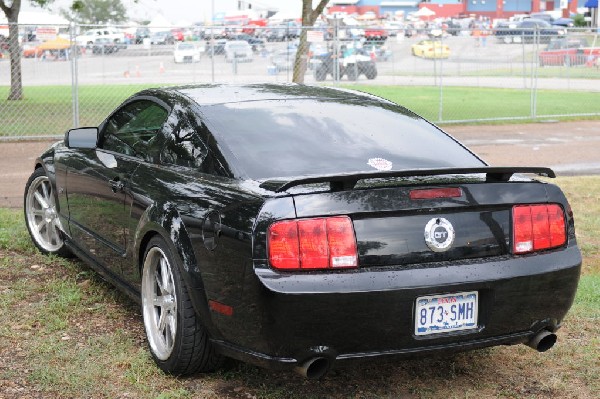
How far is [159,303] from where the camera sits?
4746mm

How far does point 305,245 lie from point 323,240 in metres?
0.08

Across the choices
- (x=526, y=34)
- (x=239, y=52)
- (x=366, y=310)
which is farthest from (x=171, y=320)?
(x=526, y=34)

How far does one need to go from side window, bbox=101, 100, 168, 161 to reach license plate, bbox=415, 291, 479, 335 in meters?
1.91

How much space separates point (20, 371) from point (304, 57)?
526 inches

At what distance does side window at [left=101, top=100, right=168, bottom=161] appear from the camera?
5.28m

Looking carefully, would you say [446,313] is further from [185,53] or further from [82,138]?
[185,53]

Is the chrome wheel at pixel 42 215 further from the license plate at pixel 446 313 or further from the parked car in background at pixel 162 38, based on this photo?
the parked car in background at pixel 162 38

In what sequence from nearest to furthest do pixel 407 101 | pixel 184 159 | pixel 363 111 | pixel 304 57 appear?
pixel 184 159 < pixel 363 111 < pixel 304 57 < pixel 407 101

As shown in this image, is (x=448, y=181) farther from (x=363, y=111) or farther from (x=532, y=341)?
(x=363, y=111)

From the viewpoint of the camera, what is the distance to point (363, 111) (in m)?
5.30

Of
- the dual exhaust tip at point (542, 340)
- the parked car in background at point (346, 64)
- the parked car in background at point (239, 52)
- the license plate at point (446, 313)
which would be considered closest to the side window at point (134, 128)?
the license plate at point (446, 313)

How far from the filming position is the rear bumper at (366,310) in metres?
3.83

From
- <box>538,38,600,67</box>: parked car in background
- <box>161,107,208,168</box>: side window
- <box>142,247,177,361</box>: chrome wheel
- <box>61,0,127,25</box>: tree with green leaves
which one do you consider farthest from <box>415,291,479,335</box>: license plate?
<box>61,0,127,25</box>: tree with green leaves

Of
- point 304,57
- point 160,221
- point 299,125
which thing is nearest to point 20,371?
point 160,221
